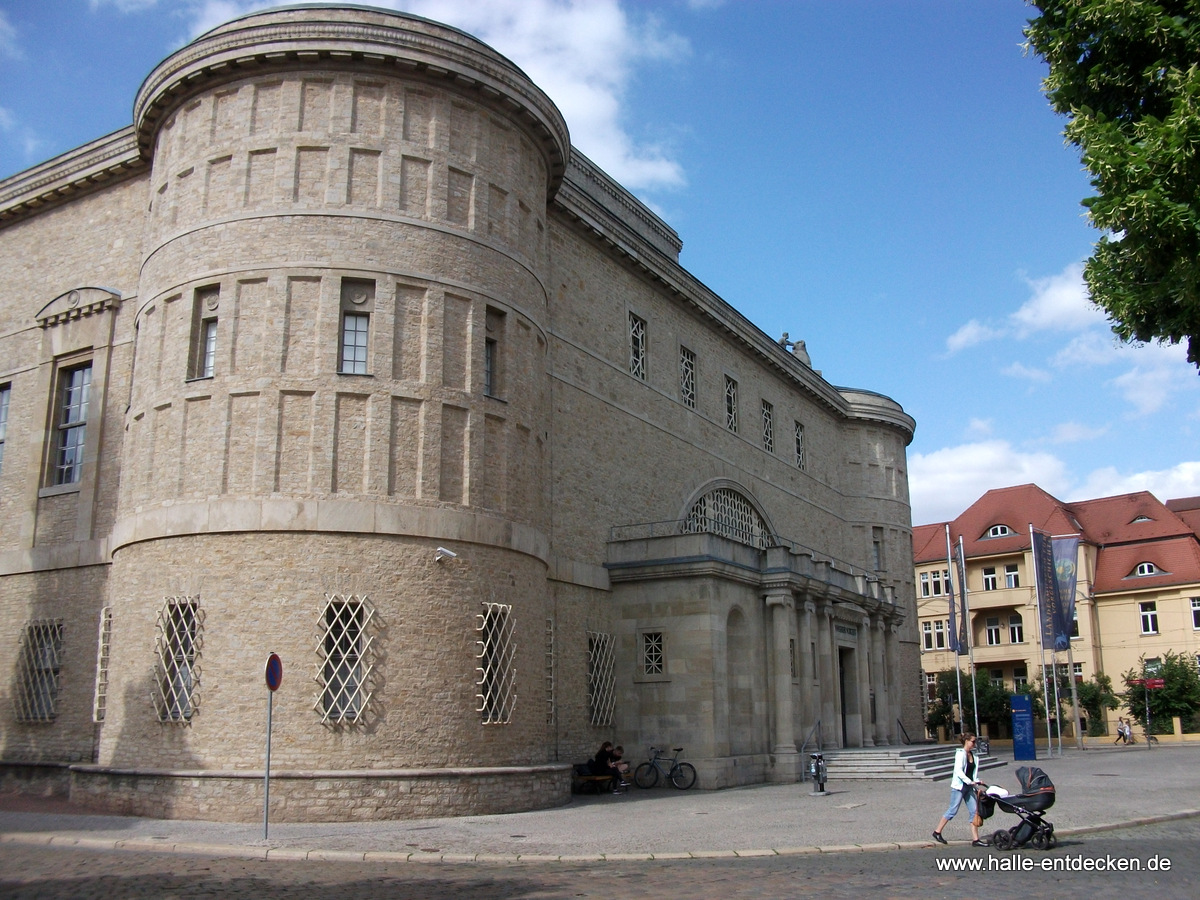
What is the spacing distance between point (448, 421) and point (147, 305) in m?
6.80

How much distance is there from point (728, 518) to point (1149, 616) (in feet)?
113

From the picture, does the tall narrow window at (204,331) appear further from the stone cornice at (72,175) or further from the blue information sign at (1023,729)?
the blue information sign at (1023,729)

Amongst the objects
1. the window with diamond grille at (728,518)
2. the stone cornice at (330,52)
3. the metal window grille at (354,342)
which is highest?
the stone cornice at (330,52)

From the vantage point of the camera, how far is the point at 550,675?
23.2 m

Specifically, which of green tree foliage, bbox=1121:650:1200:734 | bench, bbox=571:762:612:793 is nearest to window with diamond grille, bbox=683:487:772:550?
bench, bbox=571:762:612:793

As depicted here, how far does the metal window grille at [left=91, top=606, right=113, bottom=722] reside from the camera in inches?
827

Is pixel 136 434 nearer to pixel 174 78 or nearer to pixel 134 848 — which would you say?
pixel 174 78

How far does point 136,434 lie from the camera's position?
21.6 metres

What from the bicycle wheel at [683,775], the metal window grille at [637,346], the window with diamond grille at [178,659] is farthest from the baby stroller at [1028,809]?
the metal window grille at [637,346]

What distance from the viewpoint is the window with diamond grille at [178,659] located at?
738 inches

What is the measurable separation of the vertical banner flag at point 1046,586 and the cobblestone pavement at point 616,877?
78.8ft

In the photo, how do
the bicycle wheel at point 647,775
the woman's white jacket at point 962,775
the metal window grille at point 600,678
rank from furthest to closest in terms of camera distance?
the metal window grille at point 600,678
the bicycle wheel at point 647,775
the woman's white jacket at point 962,775

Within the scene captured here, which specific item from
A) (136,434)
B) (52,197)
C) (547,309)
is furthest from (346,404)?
(52,197)

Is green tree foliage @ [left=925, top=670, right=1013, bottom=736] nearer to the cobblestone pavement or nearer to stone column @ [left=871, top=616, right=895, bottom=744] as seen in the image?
stone column @ [left=871, top=616, right=895, bottom=744]
